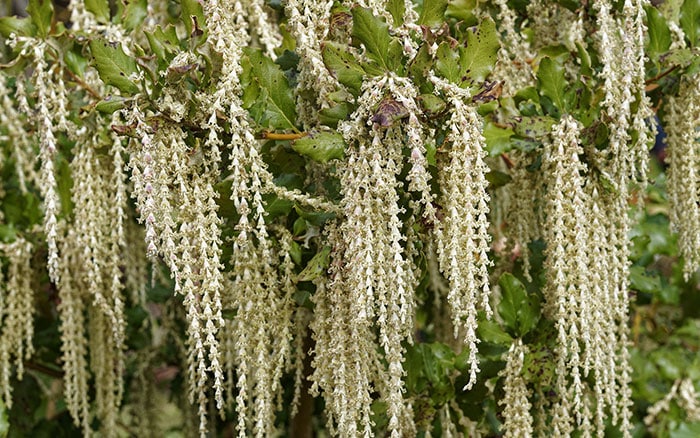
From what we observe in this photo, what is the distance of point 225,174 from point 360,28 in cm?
42

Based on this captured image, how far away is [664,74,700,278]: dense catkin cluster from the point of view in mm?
1715

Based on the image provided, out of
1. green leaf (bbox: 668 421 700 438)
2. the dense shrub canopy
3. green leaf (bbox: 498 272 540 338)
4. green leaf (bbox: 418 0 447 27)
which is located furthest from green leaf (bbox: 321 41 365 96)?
green leaf (bbox: 668 421 700 438)

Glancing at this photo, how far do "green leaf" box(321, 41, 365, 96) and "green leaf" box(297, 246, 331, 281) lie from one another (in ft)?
1.11

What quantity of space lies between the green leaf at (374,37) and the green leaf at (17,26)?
881mm

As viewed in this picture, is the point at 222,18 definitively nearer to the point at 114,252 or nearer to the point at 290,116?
the point at 290,116

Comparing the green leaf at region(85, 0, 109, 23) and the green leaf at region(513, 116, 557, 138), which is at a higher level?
the green leaf at region(85, 0, 109, 23)

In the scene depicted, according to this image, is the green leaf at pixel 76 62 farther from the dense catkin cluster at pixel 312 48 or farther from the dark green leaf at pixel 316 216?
the dark green leaf at pixel 316 216

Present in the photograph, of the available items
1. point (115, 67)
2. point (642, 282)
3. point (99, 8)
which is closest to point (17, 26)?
point (99, 8)

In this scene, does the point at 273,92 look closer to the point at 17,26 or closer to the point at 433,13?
the point at 433,13

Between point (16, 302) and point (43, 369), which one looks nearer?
point (16, 302)

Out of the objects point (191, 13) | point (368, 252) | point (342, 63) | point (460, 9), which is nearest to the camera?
point (368, 252)

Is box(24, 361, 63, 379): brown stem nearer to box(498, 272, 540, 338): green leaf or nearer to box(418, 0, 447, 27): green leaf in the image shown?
box(498, 272, 540, 338): green leaf

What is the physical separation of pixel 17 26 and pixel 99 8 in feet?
0.75

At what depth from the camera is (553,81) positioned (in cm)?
173
